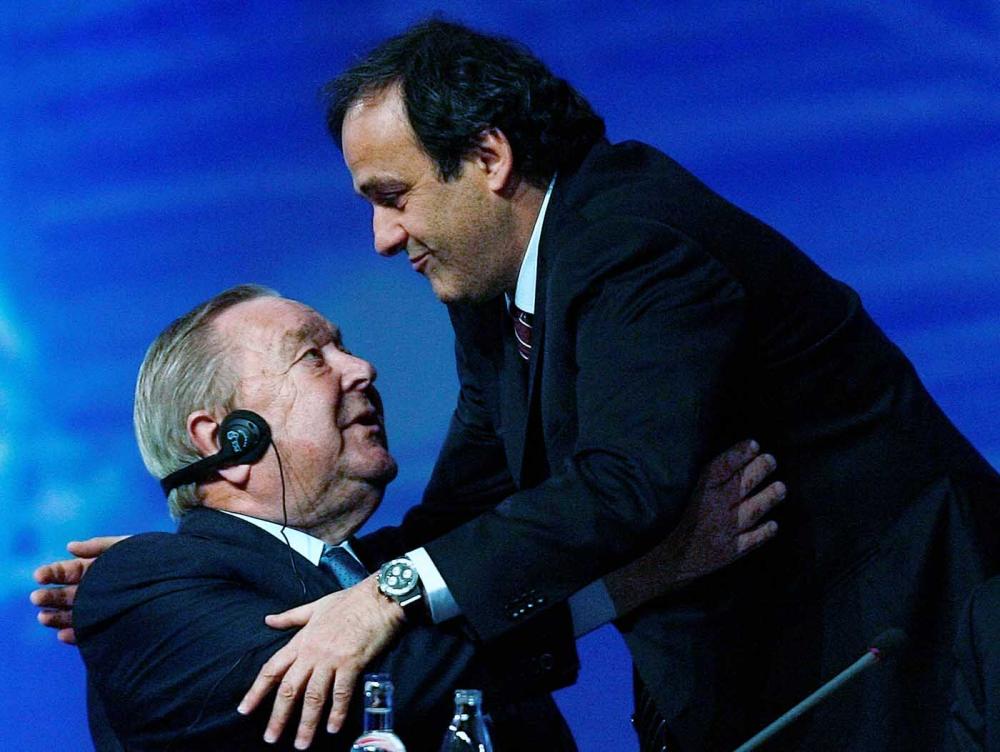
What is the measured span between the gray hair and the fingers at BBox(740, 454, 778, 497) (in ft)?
2.48

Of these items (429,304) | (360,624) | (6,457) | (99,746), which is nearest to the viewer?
(360,624)

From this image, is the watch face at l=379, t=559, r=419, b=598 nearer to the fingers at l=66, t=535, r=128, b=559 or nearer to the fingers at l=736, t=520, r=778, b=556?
the fingers at l=736, t=520, r=778, b=556

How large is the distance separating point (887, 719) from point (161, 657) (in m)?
0.93

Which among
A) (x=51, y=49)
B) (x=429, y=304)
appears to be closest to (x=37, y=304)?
(x=51, y=49)

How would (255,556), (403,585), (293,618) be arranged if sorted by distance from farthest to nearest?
(255,556), (293,618), (403,585)

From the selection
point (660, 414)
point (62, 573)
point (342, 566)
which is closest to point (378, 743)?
point (660, 414)

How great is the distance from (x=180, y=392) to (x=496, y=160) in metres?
0.57

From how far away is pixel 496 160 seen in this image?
2.30 meters

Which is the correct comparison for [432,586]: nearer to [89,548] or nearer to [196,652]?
[196,652]

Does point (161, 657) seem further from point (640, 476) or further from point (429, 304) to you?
point (429, 304)

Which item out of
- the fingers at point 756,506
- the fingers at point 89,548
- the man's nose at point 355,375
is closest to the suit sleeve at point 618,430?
the fingers at point 756,506

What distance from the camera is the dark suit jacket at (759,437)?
1929mm

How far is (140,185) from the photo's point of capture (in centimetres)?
325

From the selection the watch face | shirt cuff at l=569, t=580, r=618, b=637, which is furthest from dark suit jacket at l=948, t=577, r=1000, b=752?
the watch face
